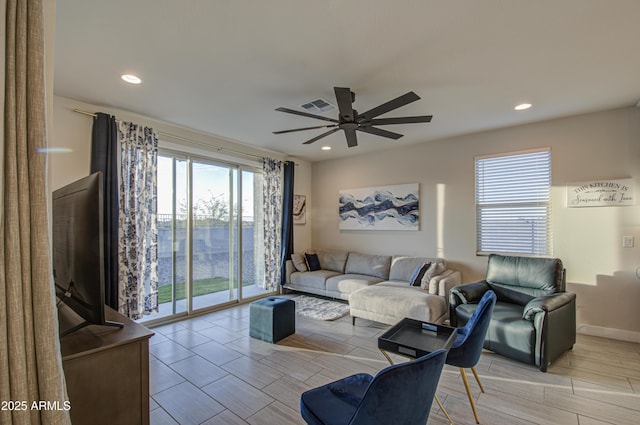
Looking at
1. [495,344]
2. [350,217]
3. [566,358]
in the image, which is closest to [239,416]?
[495,344]

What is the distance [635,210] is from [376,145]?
3.41 m

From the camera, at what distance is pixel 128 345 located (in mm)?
1386

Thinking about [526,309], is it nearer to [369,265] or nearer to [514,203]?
[514,203]

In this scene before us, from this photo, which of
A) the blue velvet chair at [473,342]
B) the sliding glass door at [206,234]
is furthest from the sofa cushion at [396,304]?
the sliding glass door at [206,234]

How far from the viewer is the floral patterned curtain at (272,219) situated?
540cm

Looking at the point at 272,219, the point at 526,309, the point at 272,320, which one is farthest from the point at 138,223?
the point at 526,309

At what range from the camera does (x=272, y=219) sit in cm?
550

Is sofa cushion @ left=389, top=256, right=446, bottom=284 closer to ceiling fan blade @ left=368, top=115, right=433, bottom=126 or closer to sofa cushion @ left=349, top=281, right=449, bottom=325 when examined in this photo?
sofa cushion @ left=349, top=281, right=449, bottom=325

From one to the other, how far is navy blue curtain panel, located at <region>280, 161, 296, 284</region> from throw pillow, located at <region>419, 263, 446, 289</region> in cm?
257

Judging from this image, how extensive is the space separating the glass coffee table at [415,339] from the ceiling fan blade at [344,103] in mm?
1885

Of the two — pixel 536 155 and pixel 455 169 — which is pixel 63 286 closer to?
pixel 455 169

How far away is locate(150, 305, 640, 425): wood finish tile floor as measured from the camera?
2168mm

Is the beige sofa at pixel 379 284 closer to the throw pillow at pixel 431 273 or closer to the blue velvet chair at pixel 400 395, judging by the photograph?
the throw pillow at pixel 431 273

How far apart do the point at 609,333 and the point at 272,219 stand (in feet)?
16.3
